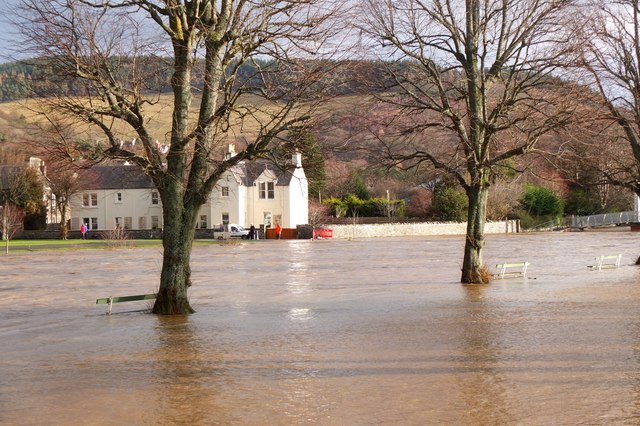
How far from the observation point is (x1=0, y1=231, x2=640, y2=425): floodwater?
33.2 ft

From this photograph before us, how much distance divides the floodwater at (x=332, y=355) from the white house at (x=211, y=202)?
51319 mm

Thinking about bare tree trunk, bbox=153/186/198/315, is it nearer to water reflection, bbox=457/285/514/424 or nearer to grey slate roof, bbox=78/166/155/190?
water reflection, bbox=457/285/514/424

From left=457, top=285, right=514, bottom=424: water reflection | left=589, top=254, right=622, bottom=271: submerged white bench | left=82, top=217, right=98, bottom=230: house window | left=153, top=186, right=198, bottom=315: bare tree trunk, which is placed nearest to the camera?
left=457, top=285, right=514, bottom=424: water reflection

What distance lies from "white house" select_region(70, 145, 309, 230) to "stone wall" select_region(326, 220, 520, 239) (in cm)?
597

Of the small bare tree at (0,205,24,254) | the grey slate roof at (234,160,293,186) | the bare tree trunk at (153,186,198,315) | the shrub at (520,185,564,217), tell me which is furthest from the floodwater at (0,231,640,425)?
the shrub at (520,185,564,217)

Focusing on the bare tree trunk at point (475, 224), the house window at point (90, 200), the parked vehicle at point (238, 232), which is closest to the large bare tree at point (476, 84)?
the bare tree trunk at point (475, 224)

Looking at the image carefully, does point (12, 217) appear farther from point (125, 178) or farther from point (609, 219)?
point (609, 219)

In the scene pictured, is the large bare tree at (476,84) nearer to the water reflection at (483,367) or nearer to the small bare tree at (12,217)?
the water reflection at (483,367)

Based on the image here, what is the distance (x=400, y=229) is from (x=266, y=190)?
48.5 ft

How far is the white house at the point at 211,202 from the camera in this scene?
80.3 m

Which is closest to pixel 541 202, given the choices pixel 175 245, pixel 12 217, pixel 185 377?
pixel 12 217

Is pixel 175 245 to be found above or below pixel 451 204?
below

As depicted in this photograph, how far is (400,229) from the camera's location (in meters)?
82.4

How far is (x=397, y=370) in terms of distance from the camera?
40.7 ft
